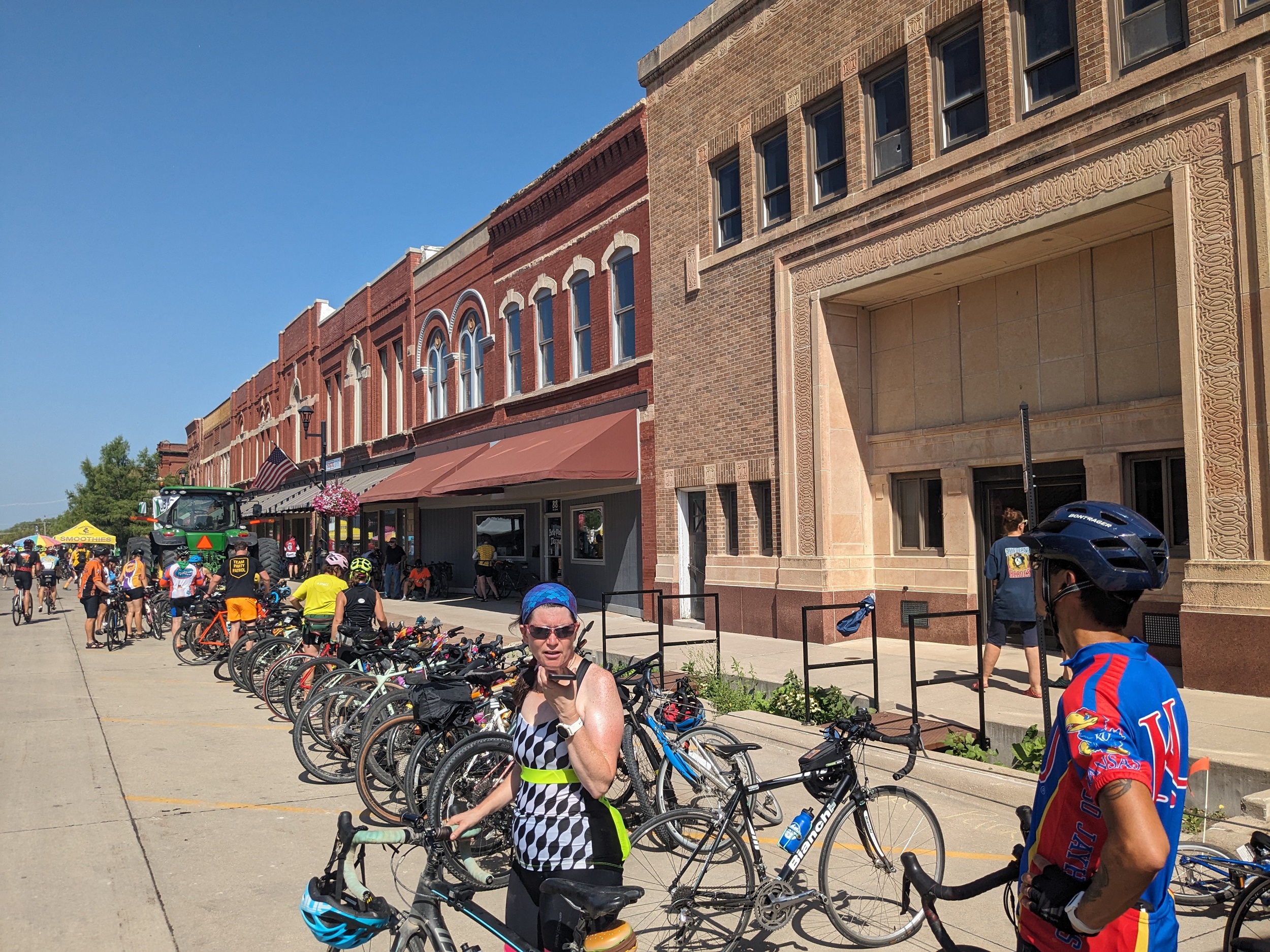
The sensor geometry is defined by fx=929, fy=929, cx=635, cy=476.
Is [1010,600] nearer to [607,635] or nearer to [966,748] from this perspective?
[966,748]

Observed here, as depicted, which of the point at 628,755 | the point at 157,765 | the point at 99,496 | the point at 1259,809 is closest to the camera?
the point at 1259,809

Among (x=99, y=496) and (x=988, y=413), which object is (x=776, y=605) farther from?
(x=99, y=496)

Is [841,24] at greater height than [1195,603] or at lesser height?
greater

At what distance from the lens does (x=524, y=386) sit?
2262cm

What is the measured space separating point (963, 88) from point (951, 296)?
2.68 metres

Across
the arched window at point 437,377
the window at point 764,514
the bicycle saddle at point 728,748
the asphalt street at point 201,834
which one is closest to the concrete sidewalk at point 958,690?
the asphalt street at point 201,834

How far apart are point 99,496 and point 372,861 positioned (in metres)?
81.7

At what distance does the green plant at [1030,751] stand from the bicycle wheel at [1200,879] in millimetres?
2438

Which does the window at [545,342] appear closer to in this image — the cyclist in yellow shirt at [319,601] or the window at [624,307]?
the window at [624,307]

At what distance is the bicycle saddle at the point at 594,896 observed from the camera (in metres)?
2.66

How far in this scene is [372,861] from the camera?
5.74 metres

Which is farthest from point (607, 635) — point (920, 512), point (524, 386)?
point (524, 386)

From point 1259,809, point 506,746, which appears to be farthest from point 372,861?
point 1259,809

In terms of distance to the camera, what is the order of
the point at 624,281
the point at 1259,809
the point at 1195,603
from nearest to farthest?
the point at 1259,809
the point at 1195,603
the point at 624,281
